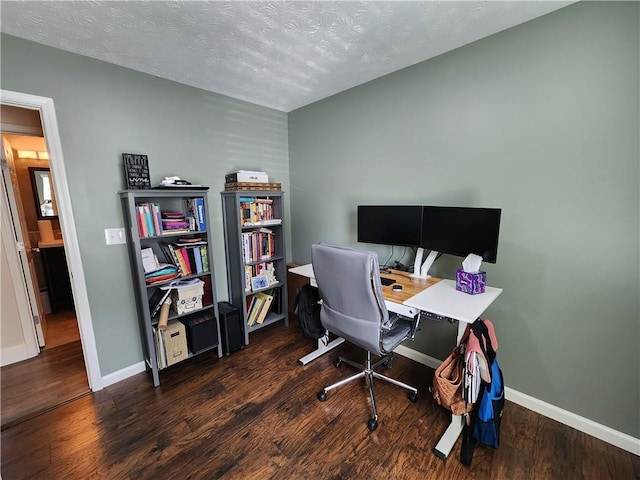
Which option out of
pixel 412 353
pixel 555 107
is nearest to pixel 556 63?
pixel 555 107

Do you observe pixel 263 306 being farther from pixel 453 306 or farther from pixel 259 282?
pixel 453 306

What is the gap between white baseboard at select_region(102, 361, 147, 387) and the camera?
2123mm

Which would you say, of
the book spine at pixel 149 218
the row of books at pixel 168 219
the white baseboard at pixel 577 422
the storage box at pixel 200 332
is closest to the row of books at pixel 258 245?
the row of books at pixel 168 219

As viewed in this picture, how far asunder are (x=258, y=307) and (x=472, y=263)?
2043mm

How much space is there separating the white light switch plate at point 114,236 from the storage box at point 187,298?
0.58 metres

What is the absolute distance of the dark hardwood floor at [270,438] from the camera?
1.43 meters

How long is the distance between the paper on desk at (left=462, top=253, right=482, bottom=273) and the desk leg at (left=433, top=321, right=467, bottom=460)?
367mm

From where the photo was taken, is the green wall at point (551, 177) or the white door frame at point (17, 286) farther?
the white door frame at point (17, 286)

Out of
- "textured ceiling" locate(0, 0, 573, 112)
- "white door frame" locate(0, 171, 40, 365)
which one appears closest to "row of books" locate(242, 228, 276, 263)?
"textured ceiling" locate(0, 0, 573, 112)

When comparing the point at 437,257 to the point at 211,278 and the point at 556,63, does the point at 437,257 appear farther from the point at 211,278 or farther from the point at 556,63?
the point at 211,278

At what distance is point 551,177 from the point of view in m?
1.62

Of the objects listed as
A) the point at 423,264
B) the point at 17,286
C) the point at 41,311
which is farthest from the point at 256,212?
the point at 41,311

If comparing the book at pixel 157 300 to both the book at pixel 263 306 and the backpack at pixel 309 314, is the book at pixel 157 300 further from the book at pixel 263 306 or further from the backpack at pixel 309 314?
the backpack at pixel 309 314

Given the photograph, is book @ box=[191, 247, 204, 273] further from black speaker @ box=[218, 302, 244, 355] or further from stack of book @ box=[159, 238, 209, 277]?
black speaker @ box=[218, 302, 244, 355]
